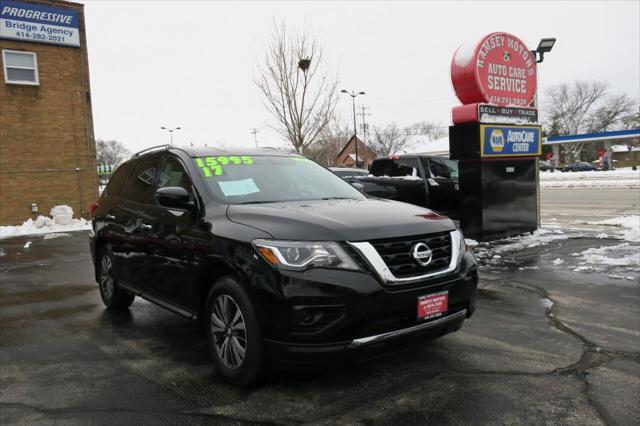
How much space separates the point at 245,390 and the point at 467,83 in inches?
296

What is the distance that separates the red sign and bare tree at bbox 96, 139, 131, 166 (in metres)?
81.1

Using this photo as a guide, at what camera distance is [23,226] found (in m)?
15.0

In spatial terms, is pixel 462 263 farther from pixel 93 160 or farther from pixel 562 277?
pixel 93 160

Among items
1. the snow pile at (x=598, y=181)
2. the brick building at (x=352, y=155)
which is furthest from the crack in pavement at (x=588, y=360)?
the brick building at (x=352, y=155)

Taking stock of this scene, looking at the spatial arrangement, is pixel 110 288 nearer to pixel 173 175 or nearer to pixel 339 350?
pixel 173 175

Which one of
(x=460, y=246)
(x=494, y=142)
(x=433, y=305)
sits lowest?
(x=433, y=305)

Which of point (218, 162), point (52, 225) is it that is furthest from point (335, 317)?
point (52, 225)

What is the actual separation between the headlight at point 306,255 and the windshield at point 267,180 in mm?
877

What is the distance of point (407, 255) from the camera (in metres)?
3.25

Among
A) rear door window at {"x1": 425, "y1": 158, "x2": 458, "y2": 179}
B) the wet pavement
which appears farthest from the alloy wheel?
rear door window at {"x1": 425, "y1": 158, "x2": 458, "y2": 179}

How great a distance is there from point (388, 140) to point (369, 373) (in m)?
76.9

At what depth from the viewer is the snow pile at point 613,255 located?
7.11m

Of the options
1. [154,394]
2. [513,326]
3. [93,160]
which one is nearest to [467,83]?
[513,326]

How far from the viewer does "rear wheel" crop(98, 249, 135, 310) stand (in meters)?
5.54
